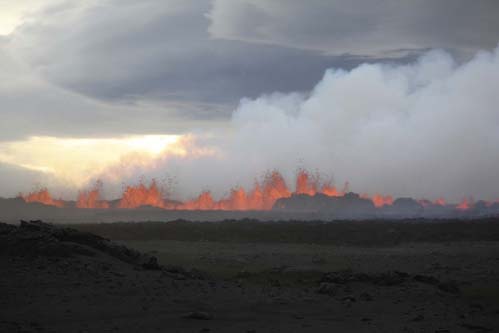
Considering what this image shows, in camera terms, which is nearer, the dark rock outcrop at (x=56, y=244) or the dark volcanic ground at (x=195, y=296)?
the dark volcanic ground at (x=195, y=296)

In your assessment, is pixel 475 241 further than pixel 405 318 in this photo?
Yes

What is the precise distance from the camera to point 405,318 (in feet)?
58.6

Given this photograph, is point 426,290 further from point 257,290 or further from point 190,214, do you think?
point 190,214

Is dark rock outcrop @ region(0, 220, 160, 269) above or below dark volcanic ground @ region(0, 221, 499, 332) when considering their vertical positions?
above

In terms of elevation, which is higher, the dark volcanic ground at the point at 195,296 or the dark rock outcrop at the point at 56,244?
the dark rock outcrop at the point at 56,244

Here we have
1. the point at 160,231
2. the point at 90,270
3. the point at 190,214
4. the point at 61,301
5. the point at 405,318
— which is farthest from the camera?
the point at 190,214

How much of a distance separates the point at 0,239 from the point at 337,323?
13804 millimetres

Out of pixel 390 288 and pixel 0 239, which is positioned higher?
pixel 0 239

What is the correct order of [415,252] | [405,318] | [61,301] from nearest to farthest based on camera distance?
[61,301], [405,318], [415,252]

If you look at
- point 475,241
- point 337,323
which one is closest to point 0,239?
point 337,323

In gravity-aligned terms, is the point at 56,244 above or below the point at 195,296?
above

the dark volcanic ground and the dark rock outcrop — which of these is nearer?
the dark volcanic ground

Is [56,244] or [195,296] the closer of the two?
[195,296]

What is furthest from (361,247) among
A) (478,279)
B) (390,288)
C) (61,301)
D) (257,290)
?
(61,301)
